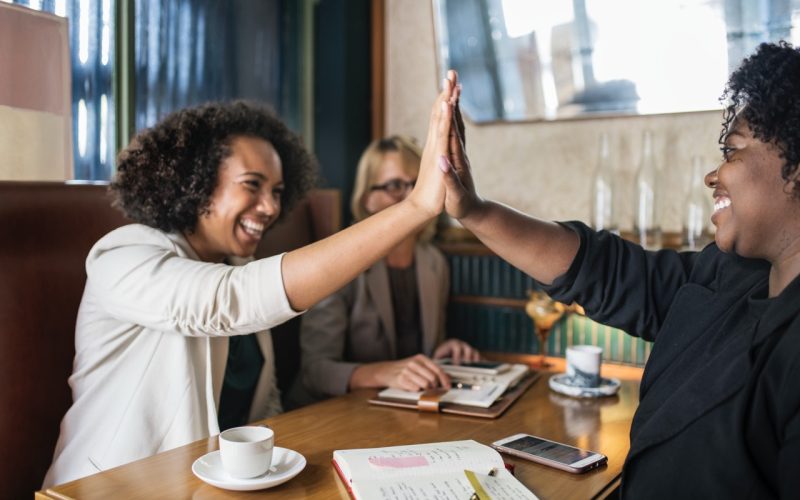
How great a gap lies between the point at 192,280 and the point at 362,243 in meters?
0.35

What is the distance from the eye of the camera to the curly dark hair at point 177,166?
1.66 m

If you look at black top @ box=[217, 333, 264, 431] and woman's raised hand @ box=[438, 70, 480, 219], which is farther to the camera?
black top @ box=[217, 333, 264, 431]

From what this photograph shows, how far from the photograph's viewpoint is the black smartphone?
1192 millimetres

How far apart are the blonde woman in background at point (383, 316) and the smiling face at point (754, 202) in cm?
80

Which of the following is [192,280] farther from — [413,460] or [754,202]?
[754,202]

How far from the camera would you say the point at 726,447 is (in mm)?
1000

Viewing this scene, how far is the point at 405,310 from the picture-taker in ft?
7.93

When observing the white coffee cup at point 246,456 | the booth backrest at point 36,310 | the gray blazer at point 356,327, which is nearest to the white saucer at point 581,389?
the gray blazer at point 356,327

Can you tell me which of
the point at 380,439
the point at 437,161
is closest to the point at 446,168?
the point at 437,161

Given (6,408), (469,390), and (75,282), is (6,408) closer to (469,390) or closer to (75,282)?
(75,282)

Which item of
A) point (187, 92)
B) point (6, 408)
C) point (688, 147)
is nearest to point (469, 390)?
point (6, 408)

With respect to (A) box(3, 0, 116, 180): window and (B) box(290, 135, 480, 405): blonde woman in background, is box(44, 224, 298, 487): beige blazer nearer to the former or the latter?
(B) box(290, 135, 480, 405): blonde woman in background

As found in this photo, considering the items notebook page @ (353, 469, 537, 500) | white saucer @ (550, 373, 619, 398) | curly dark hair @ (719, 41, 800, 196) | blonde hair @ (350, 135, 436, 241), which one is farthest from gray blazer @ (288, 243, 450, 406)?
curly dark hair @ (719, 41, 800, 196)

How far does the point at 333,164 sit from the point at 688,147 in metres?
1.52
